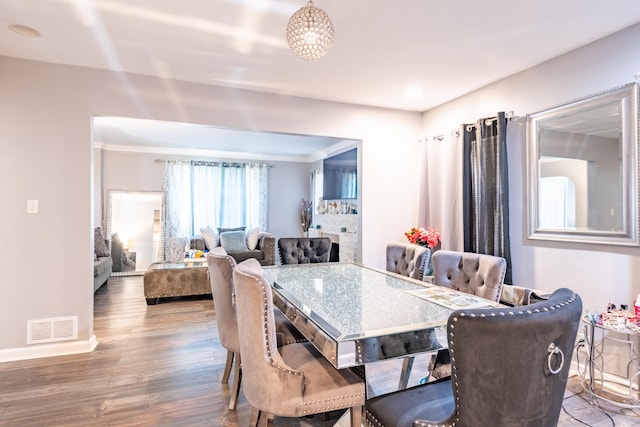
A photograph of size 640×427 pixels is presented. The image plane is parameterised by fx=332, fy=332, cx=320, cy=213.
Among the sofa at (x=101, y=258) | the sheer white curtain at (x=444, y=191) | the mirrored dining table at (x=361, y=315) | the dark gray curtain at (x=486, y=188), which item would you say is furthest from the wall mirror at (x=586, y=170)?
the sofa at (x=101, y=258)

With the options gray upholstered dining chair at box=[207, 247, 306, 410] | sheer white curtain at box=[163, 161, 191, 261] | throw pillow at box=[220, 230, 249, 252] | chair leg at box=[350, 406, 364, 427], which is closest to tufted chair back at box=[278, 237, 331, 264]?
gray upholstered dining chair at box=[207, 247, 306, 410]

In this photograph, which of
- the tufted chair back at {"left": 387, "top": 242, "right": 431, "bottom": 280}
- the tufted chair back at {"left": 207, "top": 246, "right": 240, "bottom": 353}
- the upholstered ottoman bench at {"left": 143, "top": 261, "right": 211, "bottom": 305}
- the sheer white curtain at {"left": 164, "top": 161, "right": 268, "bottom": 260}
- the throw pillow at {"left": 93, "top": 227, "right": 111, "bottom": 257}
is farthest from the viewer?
the sheer white curtain at {"left": 164, "top": 161, "right": 268, "bottom": 260}

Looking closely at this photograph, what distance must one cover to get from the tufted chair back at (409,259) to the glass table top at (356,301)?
0.24m

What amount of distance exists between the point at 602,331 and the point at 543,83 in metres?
1.96

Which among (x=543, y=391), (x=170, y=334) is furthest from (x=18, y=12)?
(x=543, y=391)

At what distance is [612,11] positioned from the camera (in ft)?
6.78

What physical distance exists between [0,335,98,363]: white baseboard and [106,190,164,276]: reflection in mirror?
11.3 feet

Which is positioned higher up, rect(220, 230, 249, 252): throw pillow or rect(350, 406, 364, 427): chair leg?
rect(220, 230, 249, 252): throw pillow

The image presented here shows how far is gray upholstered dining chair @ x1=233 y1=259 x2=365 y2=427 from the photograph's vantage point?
1.34 meters

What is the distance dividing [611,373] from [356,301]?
2.05 m

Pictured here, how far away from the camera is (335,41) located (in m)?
2.45

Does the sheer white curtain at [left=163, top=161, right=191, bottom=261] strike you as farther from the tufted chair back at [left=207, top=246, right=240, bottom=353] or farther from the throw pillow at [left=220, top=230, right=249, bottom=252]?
the tufted chair back at [left=207, top=246, right=240, bottom=353]

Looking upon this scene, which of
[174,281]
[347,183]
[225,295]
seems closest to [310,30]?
[225,295]

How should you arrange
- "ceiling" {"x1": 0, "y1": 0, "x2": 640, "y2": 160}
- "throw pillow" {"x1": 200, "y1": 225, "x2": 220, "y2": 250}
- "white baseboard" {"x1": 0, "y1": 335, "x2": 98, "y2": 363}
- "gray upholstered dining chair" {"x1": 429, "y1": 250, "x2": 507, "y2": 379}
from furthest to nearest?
"throw pillow" {"x1": 200, "y1": 225, "x2": 220, "y2": 250} < "white baseboard" {"x1": 0, "y1": 335, "x2": 98, "y2": 363} < "ceiling" {"x1": 0, "y1": 0, "x2": 640, "y2": 160} < "gray upholstered dining chair" {"x1": 429, "y1": 250, "x2": 507, "y2": 379}
